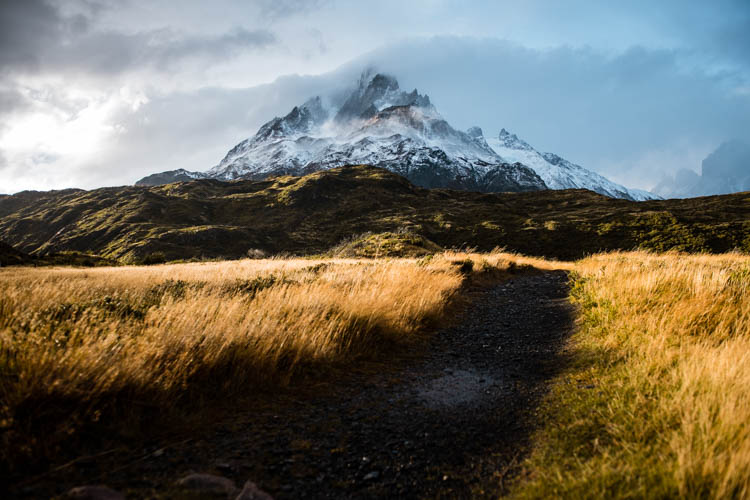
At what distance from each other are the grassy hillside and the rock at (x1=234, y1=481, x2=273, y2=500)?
79.8 ft

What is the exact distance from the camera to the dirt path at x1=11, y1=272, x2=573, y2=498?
109 inches

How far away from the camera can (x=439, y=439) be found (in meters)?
3.48

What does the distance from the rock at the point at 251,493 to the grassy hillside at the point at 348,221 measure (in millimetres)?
24314

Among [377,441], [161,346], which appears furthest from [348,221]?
[377,441]

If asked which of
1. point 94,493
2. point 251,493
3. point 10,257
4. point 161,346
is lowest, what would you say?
A: point 251,493

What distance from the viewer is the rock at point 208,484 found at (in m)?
2.54

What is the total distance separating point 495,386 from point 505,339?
243cm

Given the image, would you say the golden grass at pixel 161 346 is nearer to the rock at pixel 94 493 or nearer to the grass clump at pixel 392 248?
the rock at pixel 94 493

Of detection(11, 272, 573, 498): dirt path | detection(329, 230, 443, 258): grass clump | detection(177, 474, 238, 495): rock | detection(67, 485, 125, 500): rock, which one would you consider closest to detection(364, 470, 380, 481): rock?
detection(11, 272, 573, 498): dirt path

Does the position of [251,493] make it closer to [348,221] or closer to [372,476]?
[372,476]

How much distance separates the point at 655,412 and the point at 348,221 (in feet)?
244

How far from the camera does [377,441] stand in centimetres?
345

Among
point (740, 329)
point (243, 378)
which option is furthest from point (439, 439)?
point (740, 329)

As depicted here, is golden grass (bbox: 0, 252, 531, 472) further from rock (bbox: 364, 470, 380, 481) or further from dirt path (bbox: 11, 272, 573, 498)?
rock (bbox: 364, 470, 380, 481)
